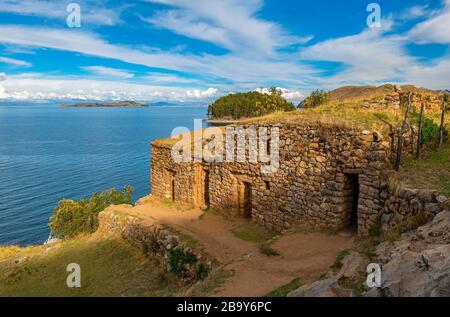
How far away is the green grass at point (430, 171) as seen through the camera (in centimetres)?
1084

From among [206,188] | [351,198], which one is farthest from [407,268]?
[206,188]

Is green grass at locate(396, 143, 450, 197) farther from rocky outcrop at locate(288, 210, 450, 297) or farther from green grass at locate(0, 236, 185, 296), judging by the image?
green grass at locate(0, 236, 185, 296)

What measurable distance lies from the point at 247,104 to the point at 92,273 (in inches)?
3866

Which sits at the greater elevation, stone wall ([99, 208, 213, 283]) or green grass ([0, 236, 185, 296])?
stone wall ([99, 208, 213, 283])

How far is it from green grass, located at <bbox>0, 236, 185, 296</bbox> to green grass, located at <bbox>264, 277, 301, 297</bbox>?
4.69m

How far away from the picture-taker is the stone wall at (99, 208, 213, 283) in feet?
45.3

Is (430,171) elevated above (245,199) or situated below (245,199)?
above

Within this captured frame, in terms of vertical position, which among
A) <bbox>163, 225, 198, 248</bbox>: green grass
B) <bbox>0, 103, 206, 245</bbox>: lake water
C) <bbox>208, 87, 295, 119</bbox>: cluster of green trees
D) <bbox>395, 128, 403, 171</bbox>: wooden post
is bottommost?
<bbox>0, 103, 206, 245</bbox>: lake water

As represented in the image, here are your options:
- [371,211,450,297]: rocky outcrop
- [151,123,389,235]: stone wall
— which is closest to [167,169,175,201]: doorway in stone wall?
[151,123,389,235]: stone wall

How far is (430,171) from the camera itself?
40.1ft

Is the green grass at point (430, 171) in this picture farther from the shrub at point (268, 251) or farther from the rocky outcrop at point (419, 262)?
the shrub at point (268, 251)

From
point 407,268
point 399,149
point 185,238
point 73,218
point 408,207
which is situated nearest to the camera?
point 407,268

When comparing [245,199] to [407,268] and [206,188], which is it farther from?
[407,268]
